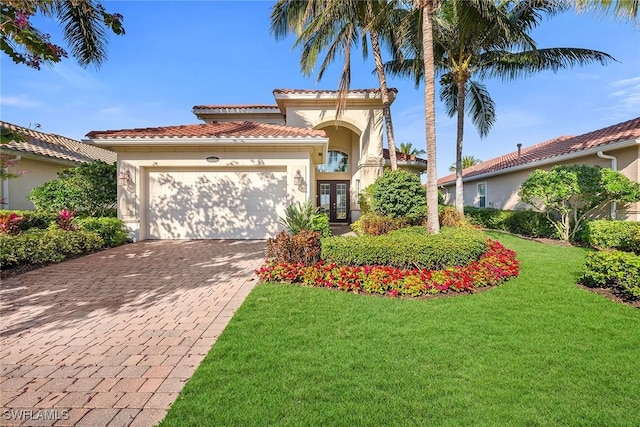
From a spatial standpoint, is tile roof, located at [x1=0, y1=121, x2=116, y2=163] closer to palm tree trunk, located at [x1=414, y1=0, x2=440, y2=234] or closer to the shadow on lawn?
the shadow on lawn

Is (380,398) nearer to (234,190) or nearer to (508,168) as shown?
(234,190)

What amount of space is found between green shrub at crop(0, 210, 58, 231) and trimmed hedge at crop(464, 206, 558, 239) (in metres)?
15.3

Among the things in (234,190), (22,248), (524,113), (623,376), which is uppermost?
(524,113)

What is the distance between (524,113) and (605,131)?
3263 millimetres

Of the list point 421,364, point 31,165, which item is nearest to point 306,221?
point 421,364

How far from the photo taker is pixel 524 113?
13.0 m

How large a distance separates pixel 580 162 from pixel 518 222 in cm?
322

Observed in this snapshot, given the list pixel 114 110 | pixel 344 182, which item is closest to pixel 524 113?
pixel 344 182

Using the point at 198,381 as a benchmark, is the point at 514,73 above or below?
above

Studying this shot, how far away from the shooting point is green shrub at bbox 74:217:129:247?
9.06 m

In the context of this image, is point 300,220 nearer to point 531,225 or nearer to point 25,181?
point 531,225

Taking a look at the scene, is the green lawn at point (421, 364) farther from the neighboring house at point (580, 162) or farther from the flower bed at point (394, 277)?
the neighboring house at point (580, 162)

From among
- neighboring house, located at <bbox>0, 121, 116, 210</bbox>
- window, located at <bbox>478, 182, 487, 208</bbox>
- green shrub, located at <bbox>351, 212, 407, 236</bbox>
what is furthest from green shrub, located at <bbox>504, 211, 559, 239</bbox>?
neighboring house, located at <bbox>0, 121, 116, 210</bbox>

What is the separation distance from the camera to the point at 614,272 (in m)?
5.00
